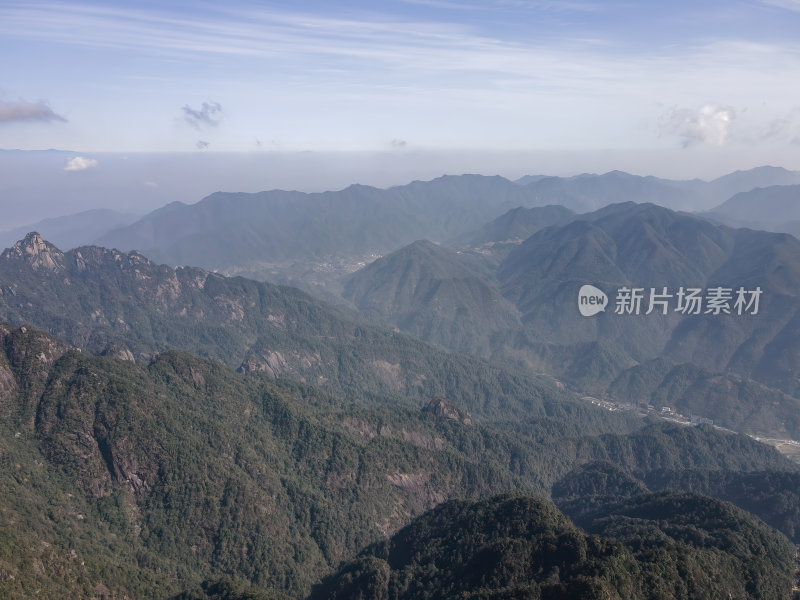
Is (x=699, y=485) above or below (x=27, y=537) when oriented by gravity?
below

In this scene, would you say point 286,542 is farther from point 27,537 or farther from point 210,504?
point 27,537

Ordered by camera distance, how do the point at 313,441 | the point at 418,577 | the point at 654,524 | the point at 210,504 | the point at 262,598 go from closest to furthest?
1. the point at 262,598
2. the point at 418,577
3. the point at 654,524
4. the point at 210,504
5. the point at 313,441

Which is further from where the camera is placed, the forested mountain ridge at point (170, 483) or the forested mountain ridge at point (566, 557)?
the forested mountain ridge at point (170, 483)

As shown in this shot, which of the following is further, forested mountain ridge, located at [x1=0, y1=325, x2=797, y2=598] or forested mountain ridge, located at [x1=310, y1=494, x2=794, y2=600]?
forested mountain ridge, located at [x1=0, y1=325, x2=797, y2=598]

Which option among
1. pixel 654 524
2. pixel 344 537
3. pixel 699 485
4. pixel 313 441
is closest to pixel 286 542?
pixel 344 537

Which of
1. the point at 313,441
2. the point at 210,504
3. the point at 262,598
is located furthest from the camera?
the point at 313,441

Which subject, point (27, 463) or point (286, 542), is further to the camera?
point (286, 542)

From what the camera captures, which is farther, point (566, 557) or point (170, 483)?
point (170, 483)

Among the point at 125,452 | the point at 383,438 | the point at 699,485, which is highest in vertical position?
the point at 125,452

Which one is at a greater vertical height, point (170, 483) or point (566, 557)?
point (566, 557)
